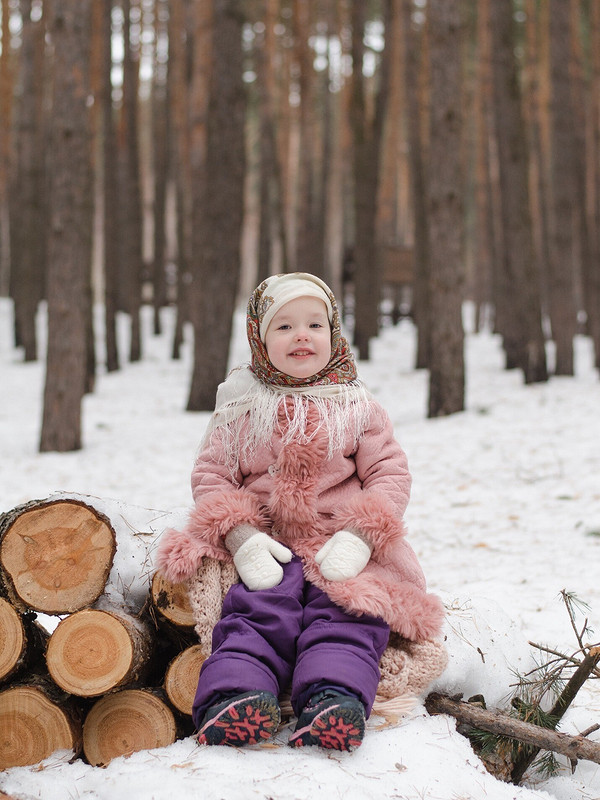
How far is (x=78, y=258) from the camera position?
6.66 m

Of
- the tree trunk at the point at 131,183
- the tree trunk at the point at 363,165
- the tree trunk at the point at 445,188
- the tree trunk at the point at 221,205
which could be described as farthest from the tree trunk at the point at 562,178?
the tree trunk at the point at 131,183

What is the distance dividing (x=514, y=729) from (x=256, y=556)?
0.89 m

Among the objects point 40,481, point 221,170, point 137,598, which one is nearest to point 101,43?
point 221,170

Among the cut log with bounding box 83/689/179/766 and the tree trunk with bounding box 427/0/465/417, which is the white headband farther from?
the tree trunk with bounding box 427/0/465/417

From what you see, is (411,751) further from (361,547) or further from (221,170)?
(221,170)

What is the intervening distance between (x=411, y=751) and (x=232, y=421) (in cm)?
109

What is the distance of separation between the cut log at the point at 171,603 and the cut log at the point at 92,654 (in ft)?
0.63

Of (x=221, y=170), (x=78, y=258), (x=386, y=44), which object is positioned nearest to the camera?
(x=78, y=258)

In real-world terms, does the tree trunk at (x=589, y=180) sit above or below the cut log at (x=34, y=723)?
above

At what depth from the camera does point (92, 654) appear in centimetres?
221

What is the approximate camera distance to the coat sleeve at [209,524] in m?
2.29

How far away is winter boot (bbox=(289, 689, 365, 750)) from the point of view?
1.92 m

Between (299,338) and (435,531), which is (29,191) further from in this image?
(299,338)

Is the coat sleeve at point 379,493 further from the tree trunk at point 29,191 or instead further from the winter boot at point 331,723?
the tree trunk at point 29,191
